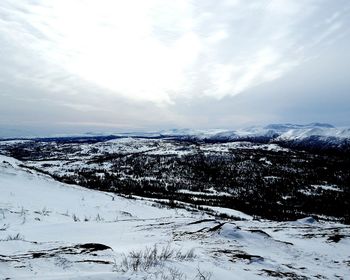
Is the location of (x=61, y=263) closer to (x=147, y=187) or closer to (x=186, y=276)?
(x=186, y=276)

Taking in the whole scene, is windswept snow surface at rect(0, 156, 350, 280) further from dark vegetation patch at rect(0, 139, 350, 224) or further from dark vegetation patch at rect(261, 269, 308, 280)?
dark vegetation patch at rect(0, 139, 350, 224)

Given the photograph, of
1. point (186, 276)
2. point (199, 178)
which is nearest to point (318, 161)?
point (199, 178)

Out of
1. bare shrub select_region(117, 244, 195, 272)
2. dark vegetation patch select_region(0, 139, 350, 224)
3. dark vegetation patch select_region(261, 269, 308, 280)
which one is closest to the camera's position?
bare shrub select_region(117, 244, 195, 272)

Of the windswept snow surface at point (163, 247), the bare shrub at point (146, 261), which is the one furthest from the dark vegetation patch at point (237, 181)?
the bare shrub at point (146, 261)

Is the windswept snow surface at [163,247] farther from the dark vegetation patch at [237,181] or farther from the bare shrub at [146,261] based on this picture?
the dark vegetation patch at [237,181]

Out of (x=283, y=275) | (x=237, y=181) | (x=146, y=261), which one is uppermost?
(x=146, y=261)

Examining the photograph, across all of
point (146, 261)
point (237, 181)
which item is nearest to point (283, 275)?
point (146, 261)

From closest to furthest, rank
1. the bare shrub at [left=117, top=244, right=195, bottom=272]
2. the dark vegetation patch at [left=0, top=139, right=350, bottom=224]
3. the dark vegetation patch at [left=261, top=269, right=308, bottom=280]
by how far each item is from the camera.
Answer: the bare shrub at [left=117, top=244, right=195, bottom=272]
the dark vegetation patch at [left=261, top=269, right=308, bottom=280]
the dark vegetation patch at [left=0, top=139, right=350, bottom=224]

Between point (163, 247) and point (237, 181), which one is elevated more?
point (163, 247)

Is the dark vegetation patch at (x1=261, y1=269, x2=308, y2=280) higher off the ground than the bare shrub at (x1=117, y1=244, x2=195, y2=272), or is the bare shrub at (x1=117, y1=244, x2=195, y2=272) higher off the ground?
the bare shrub at (x1=117, y1=244, x2=195, y2=272)

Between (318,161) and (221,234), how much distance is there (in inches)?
6874

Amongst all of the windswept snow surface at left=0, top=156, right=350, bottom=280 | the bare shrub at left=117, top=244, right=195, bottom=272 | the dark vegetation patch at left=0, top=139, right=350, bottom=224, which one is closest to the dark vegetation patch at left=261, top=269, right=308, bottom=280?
the windswept snow surface at left=0, top=156, right=350, bottom=280

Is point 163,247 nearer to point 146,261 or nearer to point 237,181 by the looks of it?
point 146,261

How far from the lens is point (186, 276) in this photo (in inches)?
219
